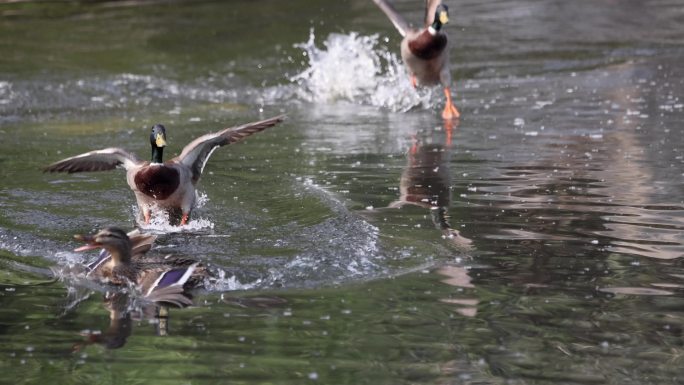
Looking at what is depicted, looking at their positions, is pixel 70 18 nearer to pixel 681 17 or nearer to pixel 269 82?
pixel 269 82

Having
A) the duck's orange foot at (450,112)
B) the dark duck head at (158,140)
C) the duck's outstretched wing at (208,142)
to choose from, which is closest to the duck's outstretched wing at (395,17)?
the duck's orange foot at (450,112)

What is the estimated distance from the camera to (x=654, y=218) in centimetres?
814

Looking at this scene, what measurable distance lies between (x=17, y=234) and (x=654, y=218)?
4095 mm

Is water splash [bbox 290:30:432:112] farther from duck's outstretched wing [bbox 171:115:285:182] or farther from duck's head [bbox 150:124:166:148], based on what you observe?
duck's head [bbox 150:124:166:148]

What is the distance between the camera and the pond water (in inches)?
225

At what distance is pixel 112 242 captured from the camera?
691cm

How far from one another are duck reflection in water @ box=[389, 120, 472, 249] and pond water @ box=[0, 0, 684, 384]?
0.03 meters

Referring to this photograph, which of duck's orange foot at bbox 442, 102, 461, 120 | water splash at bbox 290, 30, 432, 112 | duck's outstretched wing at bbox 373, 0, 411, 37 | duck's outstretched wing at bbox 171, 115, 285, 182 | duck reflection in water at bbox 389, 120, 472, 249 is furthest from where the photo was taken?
duck's outstretched wing at bbox 373, 0, 411, 37

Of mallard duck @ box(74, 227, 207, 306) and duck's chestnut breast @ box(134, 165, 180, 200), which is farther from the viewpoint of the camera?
duck's chestnut breast @ box(134, 165, 180, 200)

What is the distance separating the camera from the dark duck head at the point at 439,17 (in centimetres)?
Result: 1323

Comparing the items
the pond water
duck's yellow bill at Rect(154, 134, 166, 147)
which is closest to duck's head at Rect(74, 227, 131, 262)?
the pond water

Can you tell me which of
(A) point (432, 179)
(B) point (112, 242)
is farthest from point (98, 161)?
(A) point (432, 179)

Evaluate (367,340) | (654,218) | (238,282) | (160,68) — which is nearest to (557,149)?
(654,218)

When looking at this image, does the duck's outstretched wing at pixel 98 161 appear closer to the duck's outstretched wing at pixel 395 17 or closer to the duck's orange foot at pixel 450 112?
the duck's orange foot at pixel 450 112
